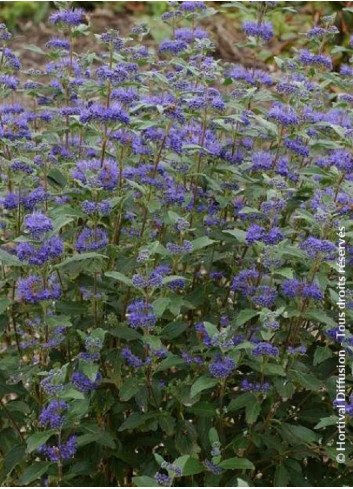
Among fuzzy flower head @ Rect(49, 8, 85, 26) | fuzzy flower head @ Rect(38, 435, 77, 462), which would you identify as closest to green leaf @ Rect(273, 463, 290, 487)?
fuzzy flower head @ Rect(38, 435, 77, 462)

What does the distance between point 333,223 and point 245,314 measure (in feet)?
1.59

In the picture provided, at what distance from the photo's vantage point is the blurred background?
32.5ft

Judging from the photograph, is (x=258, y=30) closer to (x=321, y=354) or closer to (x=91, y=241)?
(x=91, y=241)

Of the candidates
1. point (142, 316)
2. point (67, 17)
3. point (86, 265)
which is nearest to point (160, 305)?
point (142, 316)

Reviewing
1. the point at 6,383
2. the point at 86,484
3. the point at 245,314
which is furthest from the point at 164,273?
the point at 86,484

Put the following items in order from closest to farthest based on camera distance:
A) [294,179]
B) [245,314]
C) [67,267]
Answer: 1. [245,314]
2. [67,267]
3. [294,179]

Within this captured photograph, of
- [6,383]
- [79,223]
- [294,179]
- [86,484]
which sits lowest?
[86,484]

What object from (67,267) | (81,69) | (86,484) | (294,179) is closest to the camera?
(67,267)

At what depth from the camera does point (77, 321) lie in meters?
3.45

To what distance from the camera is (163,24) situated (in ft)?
36.7

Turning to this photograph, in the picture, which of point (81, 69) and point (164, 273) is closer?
point (164, 273)

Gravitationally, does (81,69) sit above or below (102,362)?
above

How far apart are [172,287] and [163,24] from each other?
8.52 meters

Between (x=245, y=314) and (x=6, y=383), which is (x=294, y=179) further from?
(x=6, y=383)
